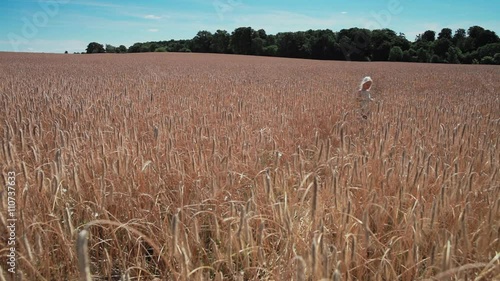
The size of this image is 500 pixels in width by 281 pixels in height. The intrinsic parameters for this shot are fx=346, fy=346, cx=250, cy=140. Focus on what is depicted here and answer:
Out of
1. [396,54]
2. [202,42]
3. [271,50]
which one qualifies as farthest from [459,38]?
[202,42]

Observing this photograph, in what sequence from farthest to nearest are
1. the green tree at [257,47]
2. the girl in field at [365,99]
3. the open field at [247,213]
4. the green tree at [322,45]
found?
the green tree at [257,47], the green tree at [322,45], the girl in field at [365,99], the open field at [247,213]

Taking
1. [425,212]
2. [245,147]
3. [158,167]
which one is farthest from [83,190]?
[425,212]

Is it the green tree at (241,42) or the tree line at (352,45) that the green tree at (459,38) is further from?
the green tree at (241,42)

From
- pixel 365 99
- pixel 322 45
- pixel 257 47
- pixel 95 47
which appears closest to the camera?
pixel 365 99

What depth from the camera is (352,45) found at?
51281 mm

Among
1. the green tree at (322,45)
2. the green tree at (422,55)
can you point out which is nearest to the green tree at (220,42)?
the green tree at (322,45)

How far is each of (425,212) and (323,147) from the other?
2.58ft

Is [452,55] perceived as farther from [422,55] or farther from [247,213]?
[247,213]

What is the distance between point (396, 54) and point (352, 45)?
21.0 ft

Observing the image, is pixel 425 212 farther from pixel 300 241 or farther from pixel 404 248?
pixel 300 241

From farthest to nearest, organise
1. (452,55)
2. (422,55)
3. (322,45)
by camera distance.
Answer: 1. (322,45)
2. (422,55)
3. (452,55)

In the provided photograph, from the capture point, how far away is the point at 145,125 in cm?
396

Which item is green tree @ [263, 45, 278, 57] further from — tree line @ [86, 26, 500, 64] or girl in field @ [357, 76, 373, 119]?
girl in field @ [357, 76, 373, 119]

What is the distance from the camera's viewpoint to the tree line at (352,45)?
5131 centimetres
